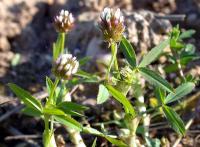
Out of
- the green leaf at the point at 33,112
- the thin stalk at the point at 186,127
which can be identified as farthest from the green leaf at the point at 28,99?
the thin stalk at the point at 186,127

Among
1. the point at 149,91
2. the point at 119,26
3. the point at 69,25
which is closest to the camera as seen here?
the point at 119,26

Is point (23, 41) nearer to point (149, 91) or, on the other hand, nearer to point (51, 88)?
point (149, 91)

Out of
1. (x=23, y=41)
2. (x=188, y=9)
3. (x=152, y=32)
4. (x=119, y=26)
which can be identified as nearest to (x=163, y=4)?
(x=188, y=9)

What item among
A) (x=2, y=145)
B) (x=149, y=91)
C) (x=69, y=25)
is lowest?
(x=2, y=145)

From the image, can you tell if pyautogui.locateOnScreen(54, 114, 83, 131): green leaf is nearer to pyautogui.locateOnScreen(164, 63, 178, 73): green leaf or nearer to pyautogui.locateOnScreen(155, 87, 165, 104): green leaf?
pyautogui.locateOnScreen(155, 87, 165, 104): green leaf

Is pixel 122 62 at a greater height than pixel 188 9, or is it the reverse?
pixel 188 9
